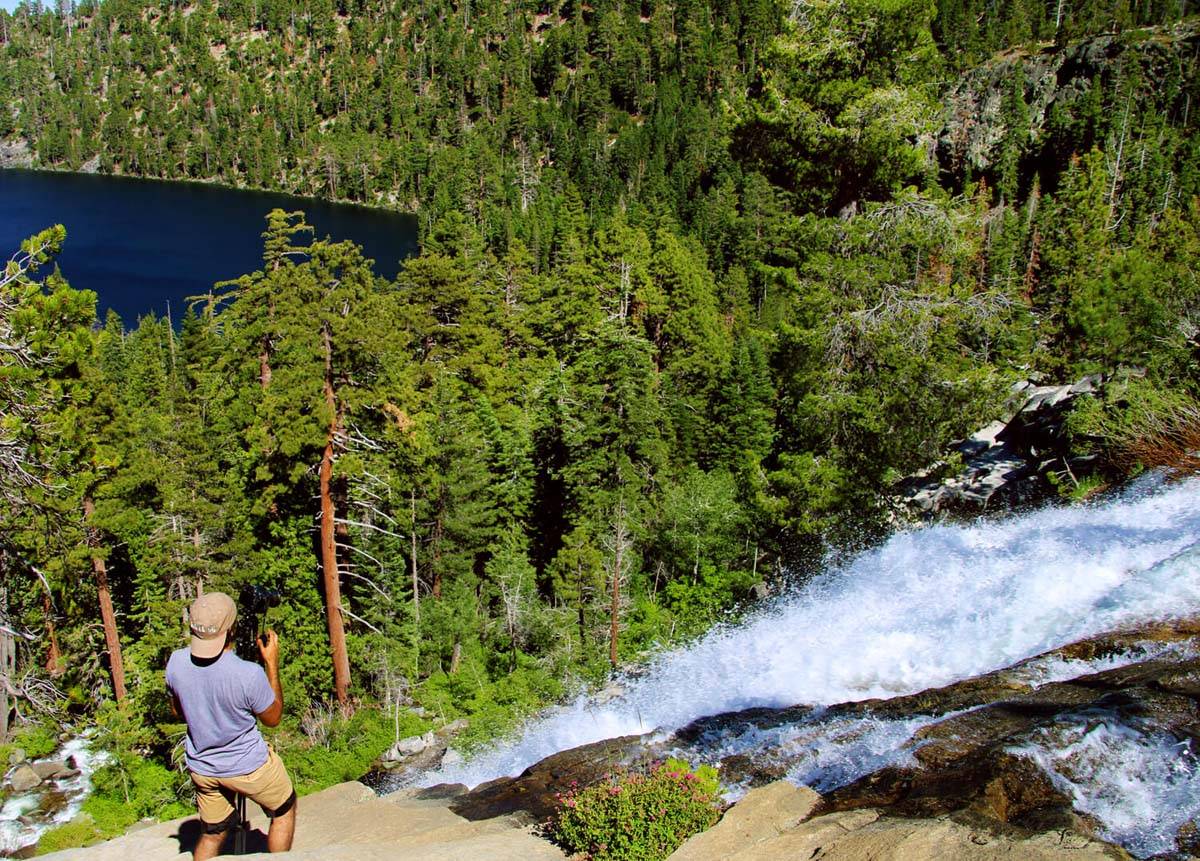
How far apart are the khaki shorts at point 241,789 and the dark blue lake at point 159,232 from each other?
8061 cm

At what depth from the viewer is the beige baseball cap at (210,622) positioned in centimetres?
578

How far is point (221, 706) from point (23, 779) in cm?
2684

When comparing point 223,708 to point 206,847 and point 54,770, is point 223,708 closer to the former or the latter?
point 206,847

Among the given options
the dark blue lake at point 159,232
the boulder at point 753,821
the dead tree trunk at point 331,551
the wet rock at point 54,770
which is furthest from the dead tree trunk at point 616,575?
the dark blue lake at point 159,232

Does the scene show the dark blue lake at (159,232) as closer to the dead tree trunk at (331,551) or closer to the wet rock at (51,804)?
the wet rock at (51,804)

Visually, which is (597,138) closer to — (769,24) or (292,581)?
(769,24)

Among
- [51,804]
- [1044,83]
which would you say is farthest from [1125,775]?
[1044,83]

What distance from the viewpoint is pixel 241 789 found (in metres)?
6.30

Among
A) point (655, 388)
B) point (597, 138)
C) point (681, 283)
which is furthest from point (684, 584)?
point (597, 138)

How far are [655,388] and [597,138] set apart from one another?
120248 mm

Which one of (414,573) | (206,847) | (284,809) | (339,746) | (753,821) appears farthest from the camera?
(414,573)

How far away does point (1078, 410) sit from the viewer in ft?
43.2

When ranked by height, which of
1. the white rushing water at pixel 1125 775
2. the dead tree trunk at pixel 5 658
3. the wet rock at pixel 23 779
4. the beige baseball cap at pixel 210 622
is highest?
the beige baseball cap at pixel 210 622

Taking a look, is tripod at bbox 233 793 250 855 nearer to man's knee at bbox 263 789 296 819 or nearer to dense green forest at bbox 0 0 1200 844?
man's knee at bbox 263 789 296 819
